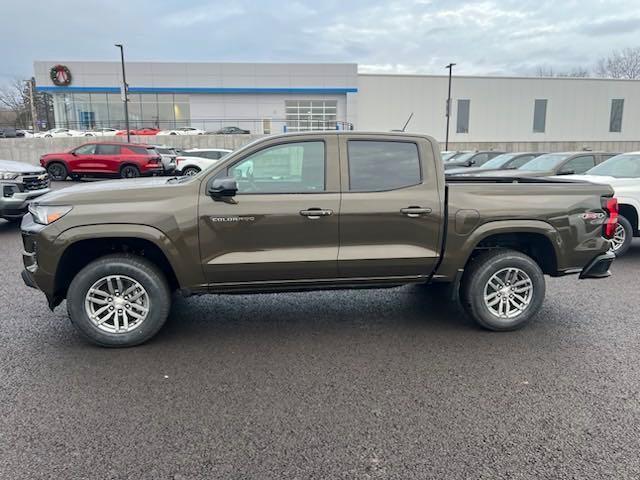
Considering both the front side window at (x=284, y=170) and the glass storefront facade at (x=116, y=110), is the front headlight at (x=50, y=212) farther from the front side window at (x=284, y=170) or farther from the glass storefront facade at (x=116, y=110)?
the glass storefront facade at (x=116, y=110)

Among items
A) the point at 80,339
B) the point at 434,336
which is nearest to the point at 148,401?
the point at 80,339

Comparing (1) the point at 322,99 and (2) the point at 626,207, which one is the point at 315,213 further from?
(1) the point at 322,99

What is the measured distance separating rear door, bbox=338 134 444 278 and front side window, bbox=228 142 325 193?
25cm

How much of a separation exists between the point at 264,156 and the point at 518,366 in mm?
2801

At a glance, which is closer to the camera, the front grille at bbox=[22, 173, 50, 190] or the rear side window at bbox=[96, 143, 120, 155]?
the front grille at bbox=[22, 173, 50, 190]

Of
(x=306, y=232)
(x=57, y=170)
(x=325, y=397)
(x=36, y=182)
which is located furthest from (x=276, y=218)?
(x=57, y=170)

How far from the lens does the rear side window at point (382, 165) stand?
14.2ft

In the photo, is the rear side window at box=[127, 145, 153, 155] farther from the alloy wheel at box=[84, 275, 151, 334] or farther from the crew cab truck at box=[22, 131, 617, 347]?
the alloy wheel at box=[84, 275, 151, 334]

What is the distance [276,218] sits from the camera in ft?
13.5

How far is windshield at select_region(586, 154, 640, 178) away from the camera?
789cm

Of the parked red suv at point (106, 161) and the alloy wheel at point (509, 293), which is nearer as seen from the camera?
the alloy wheel at point (509, 293)

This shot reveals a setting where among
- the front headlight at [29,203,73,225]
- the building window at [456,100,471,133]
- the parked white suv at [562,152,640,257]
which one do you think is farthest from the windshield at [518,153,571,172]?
the building window at [456,100,471,133]

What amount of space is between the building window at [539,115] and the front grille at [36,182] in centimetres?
4625

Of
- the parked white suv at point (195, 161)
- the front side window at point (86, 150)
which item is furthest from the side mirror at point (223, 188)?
the front side window at point (86, 150)
